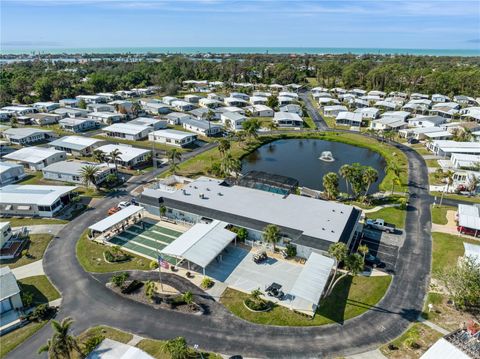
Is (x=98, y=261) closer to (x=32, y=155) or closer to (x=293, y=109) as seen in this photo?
(x=32, y=155)

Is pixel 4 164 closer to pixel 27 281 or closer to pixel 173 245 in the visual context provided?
pixel 27 281

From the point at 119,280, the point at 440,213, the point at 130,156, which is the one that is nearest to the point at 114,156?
the point at 130,156

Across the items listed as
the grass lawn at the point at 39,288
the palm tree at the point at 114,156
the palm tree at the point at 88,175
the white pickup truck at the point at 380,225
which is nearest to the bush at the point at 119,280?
the grass lawn at the point at 39,288

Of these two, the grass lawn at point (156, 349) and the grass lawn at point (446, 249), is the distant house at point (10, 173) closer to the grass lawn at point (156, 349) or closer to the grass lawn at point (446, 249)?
the grass lawn at point (156, 349)

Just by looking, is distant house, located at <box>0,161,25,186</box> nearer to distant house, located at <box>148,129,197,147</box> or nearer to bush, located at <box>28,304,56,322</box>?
distant house, located at <box>148,129,197,147</box>

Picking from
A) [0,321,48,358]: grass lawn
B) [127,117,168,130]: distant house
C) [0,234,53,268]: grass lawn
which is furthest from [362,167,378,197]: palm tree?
[127,117,168,130]: distant house
